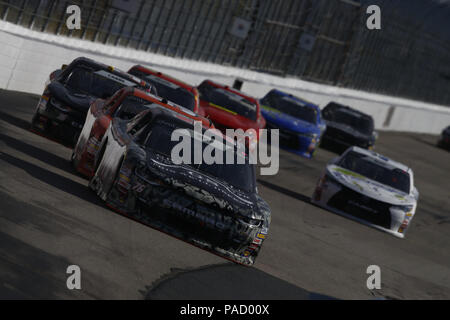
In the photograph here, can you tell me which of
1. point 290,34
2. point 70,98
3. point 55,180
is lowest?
point 55,180

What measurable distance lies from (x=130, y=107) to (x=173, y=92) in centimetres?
475

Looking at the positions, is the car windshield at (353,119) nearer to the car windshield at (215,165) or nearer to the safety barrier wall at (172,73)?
the safety barrier wall at (172,73)

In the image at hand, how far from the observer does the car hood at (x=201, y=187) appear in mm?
9945

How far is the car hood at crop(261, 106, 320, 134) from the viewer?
24.6 meters

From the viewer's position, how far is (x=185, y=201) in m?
9.93

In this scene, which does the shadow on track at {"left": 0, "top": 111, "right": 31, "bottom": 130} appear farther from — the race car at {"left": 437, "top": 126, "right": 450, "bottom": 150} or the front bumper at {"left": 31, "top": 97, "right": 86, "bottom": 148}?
the race car at {"left": 437, "top": 126, "right": 450, "bottom": 150}

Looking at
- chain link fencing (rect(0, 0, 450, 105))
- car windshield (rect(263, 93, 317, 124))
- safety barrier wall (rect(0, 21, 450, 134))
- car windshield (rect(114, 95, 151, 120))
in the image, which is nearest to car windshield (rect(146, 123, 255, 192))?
car windshield (rect(114, 95, 151, 120))

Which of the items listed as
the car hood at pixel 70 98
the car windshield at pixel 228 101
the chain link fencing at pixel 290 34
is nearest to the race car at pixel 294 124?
the car windshield at pixel 228 101

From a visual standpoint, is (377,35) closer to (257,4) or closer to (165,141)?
(257,4)

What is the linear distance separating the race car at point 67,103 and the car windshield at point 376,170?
5397 millimetres

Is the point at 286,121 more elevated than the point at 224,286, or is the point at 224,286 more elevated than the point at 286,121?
the point at 286,121

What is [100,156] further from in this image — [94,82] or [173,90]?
[173,90]

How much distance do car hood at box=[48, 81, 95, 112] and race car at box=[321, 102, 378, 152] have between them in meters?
15.3

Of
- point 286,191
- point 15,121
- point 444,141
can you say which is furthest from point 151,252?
point 444,141
